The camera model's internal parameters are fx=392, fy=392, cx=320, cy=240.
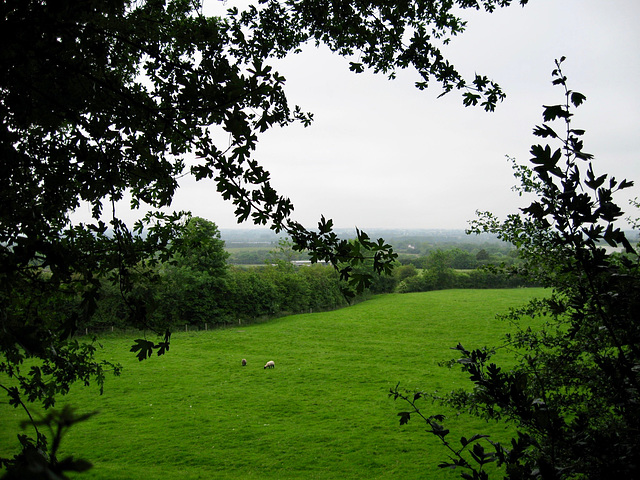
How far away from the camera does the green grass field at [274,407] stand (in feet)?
35.2

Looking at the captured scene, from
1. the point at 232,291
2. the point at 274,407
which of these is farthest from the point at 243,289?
the point at 274,407

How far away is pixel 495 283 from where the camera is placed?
4841 cm

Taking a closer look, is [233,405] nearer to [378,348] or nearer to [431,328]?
[378,348]

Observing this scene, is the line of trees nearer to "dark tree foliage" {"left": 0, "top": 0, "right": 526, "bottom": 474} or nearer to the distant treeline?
the distant treeline

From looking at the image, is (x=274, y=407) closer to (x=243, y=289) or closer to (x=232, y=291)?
(x=232, y=291)

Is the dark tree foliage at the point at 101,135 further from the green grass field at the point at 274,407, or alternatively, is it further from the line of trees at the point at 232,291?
the line of trees at the point at 232,291

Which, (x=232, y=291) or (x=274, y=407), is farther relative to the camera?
(x=232, y=291)

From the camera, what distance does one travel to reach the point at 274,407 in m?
15.6

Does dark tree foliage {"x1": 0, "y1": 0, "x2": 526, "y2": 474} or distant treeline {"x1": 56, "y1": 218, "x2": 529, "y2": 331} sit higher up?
dark tree foliage {"x1": 0, "y1": 0, "x2": 526, "y2": 474}

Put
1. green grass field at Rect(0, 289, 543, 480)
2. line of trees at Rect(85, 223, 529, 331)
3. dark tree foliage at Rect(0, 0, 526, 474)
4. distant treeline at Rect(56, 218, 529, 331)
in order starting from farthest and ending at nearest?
distant treeline at Rect(56, 218, 529, 331) → line of trees at Rect(85, 223, 529, 331) → green grass field at Rect(0, 289, 543, 480) → dark tree foliage at Rect(0, 0, 526, 474)

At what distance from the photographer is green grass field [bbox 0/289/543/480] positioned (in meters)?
10.7

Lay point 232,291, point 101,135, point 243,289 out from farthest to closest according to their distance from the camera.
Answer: point 243,289 → point 232,291 → point 101,135

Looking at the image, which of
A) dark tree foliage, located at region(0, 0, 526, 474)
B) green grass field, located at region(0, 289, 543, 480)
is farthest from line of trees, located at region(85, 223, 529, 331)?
dark tree foliage, located at region(0, 0, 526, 474)

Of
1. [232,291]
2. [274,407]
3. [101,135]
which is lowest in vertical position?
[274,407]
